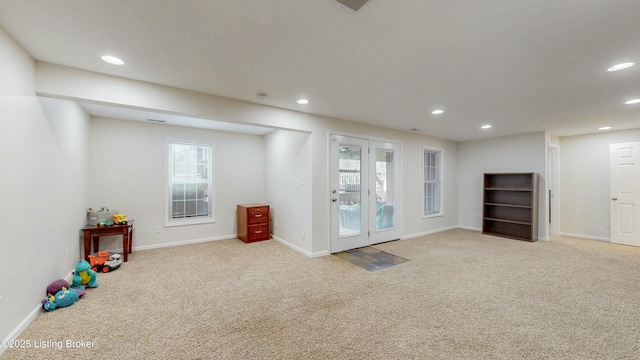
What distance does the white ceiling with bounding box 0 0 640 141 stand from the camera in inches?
62.8

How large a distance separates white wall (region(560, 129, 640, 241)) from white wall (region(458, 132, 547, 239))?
3.70 ft

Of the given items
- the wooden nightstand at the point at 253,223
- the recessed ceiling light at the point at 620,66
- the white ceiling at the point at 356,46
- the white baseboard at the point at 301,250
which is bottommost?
the white baseboard at the point at 301,250

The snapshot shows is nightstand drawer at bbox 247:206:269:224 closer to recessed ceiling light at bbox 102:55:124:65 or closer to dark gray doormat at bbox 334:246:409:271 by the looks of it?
dark gray doormat at bbox 334:246:409:271

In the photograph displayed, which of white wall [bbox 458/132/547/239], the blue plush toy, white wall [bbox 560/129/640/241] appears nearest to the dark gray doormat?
the blue plush toy

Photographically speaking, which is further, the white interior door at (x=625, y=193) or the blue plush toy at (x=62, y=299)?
the white interior door at (x=625, y=193)

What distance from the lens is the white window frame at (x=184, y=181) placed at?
479cm

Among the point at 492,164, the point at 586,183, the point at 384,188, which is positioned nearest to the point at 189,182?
the point at 384,188

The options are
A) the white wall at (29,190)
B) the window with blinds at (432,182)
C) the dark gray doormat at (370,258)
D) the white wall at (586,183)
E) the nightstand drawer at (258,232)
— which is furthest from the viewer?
the window with blinds at (432,182)

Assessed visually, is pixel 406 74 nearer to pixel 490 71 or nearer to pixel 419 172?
pixel 490 71

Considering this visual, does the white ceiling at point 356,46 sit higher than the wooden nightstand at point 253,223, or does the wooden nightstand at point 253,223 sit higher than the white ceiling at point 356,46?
the white ceiling at point 356,46

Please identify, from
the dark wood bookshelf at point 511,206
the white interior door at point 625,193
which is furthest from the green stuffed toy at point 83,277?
the white interior door at point 625,193

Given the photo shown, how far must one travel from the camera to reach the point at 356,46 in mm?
2043

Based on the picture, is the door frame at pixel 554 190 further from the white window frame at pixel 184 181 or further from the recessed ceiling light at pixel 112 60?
the recessed ceiling light at pixel 112 60

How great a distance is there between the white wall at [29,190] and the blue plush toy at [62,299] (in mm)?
76
